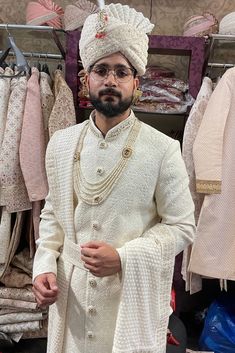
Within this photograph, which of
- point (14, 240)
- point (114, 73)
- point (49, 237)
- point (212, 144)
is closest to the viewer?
point (114, 73)

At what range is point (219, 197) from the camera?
156cm

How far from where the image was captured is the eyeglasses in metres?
0.92

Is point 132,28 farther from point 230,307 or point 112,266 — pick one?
point 230,307

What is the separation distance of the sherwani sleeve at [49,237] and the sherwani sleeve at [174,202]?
0.79 ft

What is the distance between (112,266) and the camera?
837 mm

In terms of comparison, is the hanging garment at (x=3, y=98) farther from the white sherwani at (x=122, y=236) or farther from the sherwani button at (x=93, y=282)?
the sherwani button at (x=93, y=282)

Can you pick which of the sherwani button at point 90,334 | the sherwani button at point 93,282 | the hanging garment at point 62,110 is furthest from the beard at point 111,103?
the hanging garment at point 62,110

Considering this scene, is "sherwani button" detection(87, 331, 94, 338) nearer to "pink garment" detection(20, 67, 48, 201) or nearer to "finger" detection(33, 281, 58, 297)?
"finger" detection(33, 281, 58, 297)

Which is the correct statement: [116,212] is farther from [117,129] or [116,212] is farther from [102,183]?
[117,129]

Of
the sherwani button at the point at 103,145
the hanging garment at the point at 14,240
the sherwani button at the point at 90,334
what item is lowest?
the hanging garment at the point at 14,240

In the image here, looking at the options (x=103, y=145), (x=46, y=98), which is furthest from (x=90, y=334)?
(x=46, y=98)

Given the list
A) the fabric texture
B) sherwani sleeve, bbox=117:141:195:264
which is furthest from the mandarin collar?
the fabric texture

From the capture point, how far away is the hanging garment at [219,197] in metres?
1.54

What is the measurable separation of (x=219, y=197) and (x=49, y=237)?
817 mm
